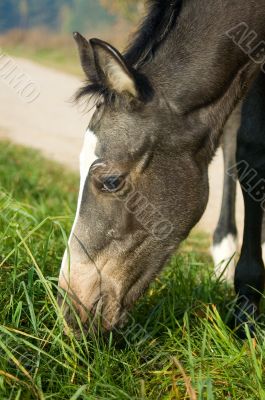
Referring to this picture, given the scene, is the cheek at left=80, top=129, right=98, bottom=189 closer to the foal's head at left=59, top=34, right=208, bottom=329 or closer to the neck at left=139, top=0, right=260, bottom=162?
the foal's head at left=59, top=34, right=208, bottom=329

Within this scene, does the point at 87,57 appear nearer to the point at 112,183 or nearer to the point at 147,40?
the point at 147,40

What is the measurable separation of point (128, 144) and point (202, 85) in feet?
1.54

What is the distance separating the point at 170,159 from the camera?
10.9 ft

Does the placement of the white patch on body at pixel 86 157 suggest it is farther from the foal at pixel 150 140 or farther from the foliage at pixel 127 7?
the foliage at pixel 127 7

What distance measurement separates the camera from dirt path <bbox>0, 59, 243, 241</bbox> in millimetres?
8570

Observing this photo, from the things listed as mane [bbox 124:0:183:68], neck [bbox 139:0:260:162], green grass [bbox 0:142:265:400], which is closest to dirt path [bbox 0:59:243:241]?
green grass [bbox 0:142:265:400]

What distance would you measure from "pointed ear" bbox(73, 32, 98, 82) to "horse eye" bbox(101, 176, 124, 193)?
0.47 m

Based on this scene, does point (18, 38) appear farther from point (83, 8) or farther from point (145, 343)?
point (145, 343)

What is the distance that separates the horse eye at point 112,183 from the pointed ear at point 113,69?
0.39 metres

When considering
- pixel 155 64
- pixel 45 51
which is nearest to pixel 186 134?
pixel 155 64

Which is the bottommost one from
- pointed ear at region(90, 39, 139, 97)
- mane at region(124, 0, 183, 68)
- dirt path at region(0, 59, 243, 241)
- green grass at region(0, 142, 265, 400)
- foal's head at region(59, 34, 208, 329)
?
green grass at region(0, 142, 265, 400)

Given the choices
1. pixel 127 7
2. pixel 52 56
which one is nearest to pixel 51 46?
pixel 52 56

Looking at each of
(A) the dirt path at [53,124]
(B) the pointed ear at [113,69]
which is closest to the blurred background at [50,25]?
(A) the dirt path at [53,124]

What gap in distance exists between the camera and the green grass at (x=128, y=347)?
2.93m
